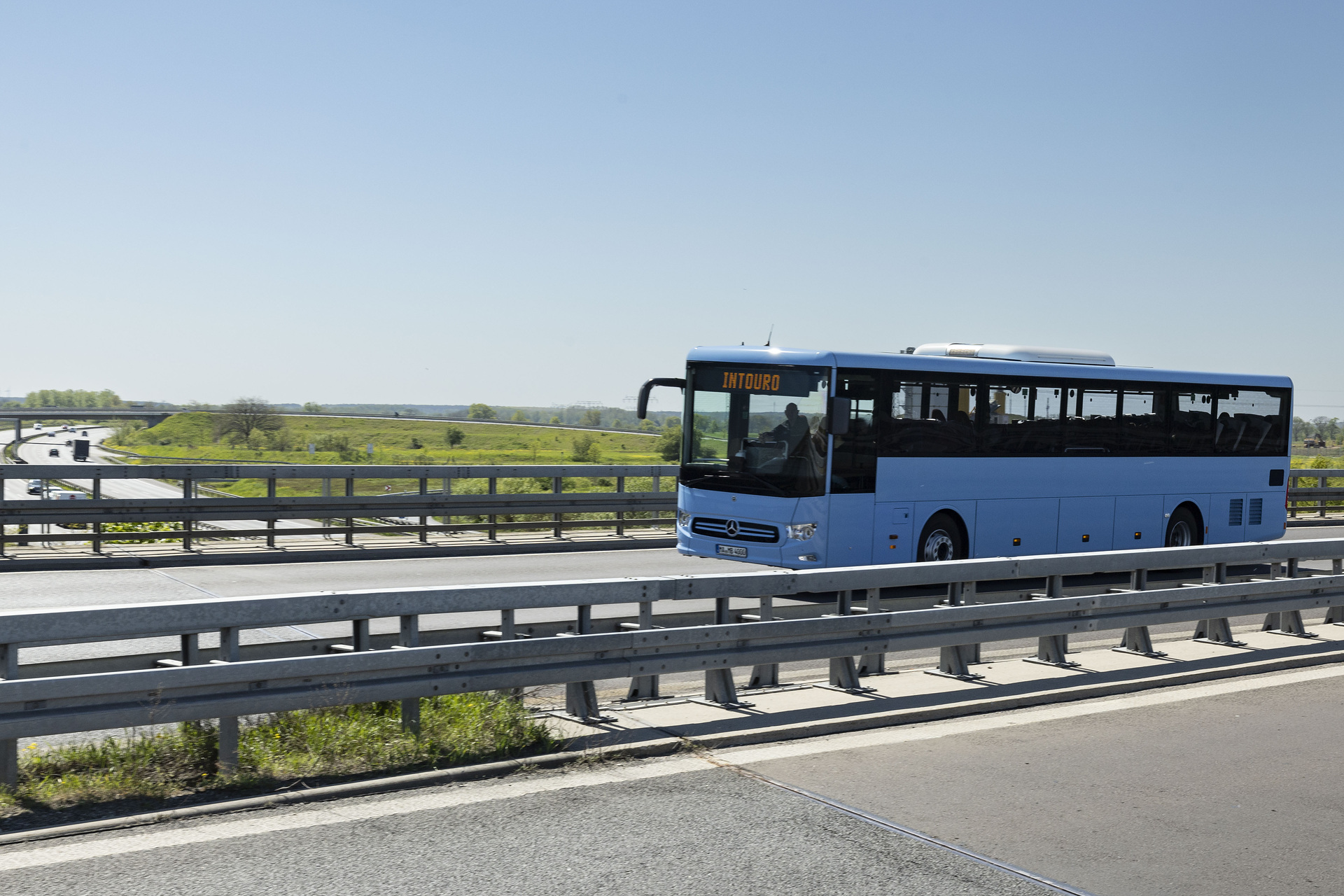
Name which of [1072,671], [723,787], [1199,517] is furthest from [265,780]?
[1199,517]

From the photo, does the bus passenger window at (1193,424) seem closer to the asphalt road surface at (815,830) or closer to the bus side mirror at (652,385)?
the bus side mirror at (652,385)

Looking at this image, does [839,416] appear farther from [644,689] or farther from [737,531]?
[644,689]

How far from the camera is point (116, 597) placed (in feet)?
42.9

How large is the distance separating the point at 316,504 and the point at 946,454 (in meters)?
9.44

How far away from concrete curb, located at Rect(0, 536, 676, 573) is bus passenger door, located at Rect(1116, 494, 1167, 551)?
23.2ft

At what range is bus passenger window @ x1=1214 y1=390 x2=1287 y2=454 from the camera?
18859mm

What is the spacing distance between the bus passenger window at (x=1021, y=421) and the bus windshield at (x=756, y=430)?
2863 millimetres

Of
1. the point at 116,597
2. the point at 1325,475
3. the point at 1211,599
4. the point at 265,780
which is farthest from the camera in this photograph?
the point at 1325,475

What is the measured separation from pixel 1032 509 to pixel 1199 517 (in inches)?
154

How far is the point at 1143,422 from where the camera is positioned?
17.7m

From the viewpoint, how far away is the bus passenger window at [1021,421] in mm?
15898

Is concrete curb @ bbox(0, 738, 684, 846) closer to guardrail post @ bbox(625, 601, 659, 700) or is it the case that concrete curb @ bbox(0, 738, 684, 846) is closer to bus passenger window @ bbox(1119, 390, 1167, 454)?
guardrail post @ bbox(625, 601, 659, 700)

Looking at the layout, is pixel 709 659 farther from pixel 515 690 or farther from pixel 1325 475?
pixel 1325 475

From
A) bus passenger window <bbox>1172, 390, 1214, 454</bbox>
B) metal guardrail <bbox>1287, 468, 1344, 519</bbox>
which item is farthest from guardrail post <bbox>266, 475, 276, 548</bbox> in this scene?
metal guardrail <bbox>1287, 468, 1344, 519</bbox>
